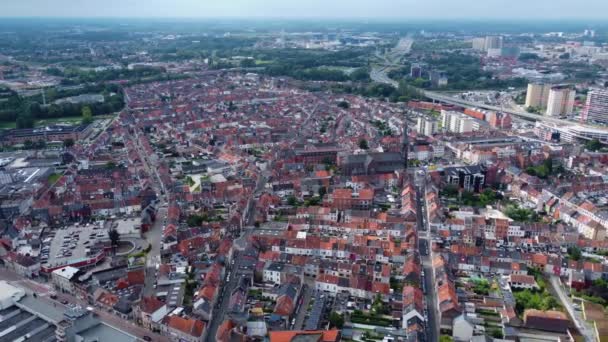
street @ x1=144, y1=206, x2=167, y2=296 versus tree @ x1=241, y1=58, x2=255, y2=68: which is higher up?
tree @ x1=241, y1=58, x2=255, y2=68

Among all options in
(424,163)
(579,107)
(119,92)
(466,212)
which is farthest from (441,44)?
(466,212)

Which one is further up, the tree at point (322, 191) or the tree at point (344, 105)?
the tree at point (344, 105)

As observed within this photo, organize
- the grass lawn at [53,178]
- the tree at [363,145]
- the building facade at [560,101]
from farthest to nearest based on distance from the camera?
the building facade at [560,101] → the tree at [363,145] → the grass lawn at [53,178]

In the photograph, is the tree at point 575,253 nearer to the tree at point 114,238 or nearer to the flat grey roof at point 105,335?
the flat grey roof at point 105,335

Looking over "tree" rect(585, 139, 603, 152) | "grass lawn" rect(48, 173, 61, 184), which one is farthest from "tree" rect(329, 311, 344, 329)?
"tree" rect(585, 139, 603, 152)

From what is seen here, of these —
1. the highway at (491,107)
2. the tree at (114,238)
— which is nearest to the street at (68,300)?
the tree at (114,238)

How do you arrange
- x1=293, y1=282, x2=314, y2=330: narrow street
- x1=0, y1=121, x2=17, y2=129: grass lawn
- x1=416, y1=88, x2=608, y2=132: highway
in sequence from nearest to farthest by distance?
x1=293, y1=282, x2=314, y2=330: narrow street
x1=0, y1=121, x2=17, y2=129: grass lawn
x1=416, y1=88, x2=608, y2=132: highway

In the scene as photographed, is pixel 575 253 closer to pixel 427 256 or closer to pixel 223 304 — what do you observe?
pixel 427 256

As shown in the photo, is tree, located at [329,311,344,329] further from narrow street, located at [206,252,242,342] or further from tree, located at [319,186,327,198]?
tree, located at [319,186,327,198]
